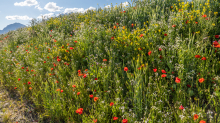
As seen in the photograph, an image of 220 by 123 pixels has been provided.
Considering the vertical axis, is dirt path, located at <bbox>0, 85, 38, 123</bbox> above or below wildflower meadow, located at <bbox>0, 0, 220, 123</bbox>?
below

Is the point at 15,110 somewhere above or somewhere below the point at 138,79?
below

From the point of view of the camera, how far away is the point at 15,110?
3.16 meters

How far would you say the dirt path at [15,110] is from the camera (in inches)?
113

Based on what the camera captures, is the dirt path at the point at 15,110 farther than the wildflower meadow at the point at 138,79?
Yes

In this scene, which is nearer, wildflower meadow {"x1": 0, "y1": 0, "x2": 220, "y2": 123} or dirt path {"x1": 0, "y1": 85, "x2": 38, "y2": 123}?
wildflower meadow {"x1": 0, "y1": 0, "x2": 220, "y2": 123}

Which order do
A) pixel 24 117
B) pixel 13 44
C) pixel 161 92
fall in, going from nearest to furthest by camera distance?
1. pixel 161 92
2. pixel 24 117
3. pixel 13 44

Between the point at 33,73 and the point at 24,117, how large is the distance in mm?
1364

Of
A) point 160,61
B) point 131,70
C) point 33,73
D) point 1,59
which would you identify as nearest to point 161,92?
point 160,61

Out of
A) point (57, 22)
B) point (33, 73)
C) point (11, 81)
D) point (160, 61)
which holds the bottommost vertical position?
point (11, 81)

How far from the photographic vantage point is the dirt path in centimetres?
287

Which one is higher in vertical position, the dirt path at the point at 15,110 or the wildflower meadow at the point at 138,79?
the wildflower meadow at the point at 138,79

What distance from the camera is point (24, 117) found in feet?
9.58

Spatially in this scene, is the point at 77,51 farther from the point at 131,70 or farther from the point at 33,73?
the point at 131,70

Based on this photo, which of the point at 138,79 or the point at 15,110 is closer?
the point at 138,79
